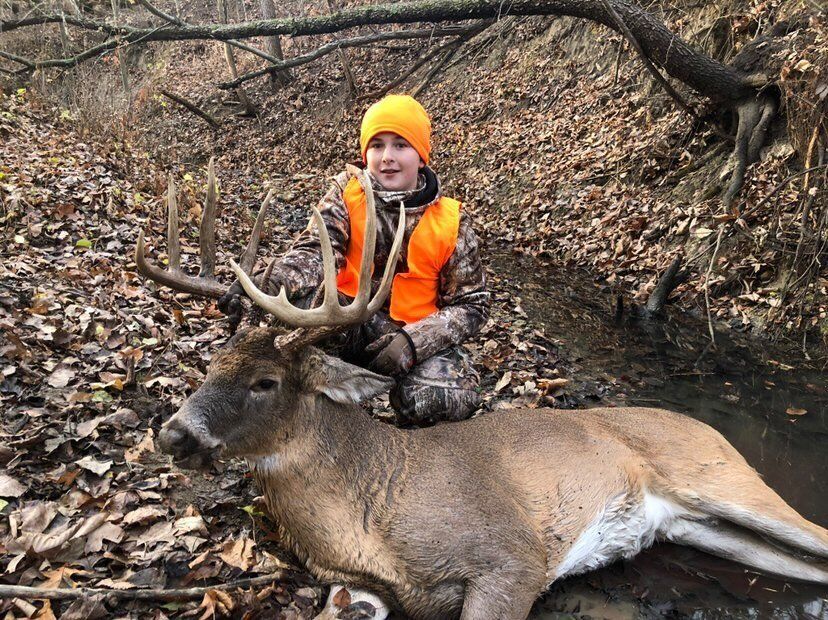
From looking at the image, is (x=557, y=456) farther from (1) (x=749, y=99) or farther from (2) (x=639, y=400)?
(1) (x=749, y=99)

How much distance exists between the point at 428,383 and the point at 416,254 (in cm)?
98

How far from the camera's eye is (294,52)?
71.8 ft

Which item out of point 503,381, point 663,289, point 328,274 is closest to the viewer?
point 328,274

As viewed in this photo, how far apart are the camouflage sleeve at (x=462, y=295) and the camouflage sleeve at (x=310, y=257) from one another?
84 centimetres

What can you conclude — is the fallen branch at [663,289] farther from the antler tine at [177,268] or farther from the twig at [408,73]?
the twig at [408,73]

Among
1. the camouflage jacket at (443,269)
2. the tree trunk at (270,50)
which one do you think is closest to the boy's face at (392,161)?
the camouflage jacket at (443,269)

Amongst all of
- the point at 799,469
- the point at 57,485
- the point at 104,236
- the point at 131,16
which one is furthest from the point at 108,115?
the point at 131,16

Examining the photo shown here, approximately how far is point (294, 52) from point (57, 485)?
841 inches

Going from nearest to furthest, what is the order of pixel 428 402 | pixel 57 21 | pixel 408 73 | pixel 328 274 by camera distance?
pixel 328 274 < pixel 428 402 < pixel 408 73 < pixel 57 21

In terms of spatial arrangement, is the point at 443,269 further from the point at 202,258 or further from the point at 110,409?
the point at 110,409

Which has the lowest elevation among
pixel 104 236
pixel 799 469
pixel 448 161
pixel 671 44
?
pixel 799 469

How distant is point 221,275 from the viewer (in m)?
6.62

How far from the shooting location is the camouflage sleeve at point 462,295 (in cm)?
453

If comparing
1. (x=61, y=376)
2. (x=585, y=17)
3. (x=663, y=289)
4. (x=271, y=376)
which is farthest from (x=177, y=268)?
(x=585, y=17)
